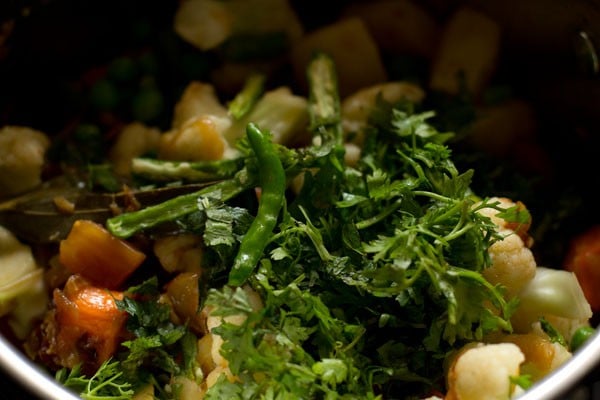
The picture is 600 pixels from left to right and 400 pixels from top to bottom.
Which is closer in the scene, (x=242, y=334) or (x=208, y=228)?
(x=242, y=334)

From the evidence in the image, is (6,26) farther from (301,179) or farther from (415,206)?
(415,206)

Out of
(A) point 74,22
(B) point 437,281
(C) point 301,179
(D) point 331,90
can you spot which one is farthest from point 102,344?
(A) point 74,22

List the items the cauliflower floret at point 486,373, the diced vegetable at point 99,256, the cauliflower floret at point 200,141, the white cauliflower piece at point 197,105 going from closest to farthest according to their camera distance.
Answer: the cauliflower floret at point 486,373, the diced vegetable at point 99,256, the cauliflower floret at point 200,141, the white cauliflower piece at point 197,105

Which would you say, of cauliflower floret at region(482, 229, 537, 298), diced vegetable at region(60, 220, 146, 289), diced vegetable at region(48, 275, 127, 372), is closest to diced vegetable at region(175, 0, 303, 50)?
diced vegetable at region(60, 220, 146, 289)

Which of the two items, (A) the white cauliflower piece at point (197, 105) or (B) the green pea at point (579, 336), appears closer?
(B) the green pea at point (579, 336)

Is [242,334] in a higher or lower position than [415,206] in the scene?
lower

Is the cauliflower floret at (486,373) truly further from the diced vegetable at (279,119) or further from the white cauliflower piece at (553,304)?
the diced vegetable at (279,119)

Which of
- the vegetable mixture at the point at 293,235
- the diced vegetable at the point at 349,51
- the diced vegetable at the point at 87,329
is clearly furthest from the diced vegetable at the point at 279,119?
the diced vegetable at the point at 87,329

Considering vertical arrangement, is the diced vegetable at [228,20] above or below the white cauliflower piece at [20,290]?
above
